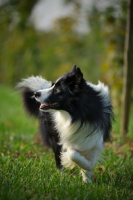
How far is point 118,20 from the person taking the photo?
10938mm

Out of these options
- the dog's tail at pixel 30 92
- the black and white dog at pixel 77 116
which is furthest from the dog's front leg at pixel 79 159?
the dog's tail at pixel 30 92

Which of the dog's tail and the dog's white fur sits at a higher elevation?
the dog's tail

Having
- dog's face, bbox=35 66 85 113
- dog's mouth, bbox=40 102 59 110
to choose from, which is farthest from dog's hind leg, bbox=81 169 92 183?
dog's mouth, bbox=40 102 59 110

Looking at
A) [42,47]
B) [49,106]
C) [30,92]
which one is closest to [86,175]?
[49,106]

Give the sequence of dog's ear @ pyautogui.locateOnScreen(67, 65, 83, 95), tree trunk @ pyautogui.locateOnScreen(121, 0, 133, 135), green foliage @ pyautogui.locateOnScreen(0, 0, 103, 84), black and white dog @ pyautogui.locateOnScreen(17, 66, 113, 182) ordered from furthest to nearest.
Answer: green foliage @ pyautogui.locateOnScreen(0, 0, 103, 84)
tree trunk @ pyautogui.locateOnScreen(121, 0, 133, 135)
black and white dog @ pyautogui.locateOnScreen(17, 66, 113, 182)
dog's ear @ pyautogui.locateOnScreen(67, 65, 83, 95)

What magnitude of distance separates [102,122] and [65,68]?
2575 cm

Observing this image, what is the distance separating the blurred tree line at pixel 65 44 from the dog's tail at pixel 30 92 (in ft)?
8.78

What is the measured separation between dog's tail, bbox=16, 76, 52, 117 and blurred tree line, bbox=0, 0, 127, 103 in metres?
2.68

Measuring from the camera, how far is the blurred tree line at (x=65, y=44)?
8.68 meters

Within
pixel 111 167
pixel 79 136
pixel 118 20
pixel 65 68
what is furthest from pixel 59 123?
pixel 65 68

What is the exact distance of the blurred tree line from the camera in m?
8.68

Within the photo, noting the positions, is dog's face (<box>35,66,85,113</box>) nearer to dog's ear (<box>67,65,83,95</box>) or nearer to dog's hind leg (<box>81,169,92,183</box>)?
dog's ear (<box>67,65,83,95</box>)

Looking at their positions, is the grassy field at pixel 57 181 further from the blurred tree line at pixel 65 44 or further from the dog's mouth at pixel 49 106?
the blurred tree line at pixel 65 44

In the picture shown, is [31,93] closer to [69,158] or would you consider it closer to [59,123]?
[59,123]
